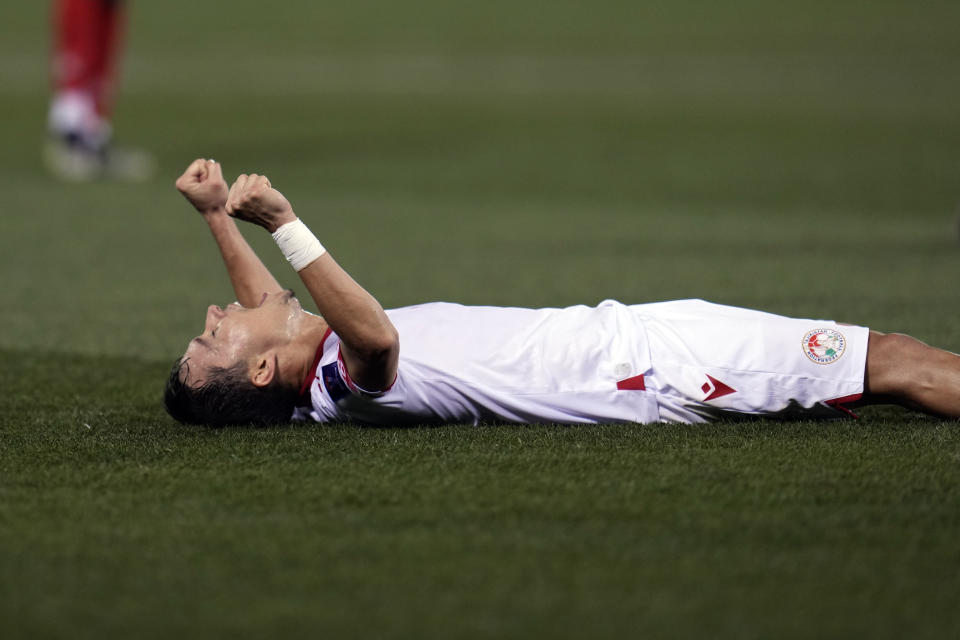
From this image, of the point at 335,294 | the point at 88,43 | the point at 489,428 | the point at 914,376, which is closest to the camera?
the point at 335,294

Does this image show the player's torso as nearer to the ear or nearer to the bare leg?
the ear

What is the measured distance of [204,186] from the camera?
4.07 metres

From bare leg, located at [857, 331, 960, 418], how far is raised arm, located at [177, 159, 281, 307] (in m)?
1.78

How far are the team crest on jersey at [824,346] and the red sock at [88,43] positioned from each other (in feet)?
31.7

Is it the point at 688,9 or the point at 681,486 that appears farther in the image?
the point at 688,9

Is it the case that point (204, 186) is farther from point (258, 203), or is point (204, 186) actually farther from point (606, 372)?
point (606, 372)

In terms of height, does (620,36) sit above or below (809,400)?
above

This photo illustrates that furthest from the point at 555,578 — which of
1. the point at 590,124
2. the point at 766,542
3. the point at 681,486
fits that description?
the point at 590,124

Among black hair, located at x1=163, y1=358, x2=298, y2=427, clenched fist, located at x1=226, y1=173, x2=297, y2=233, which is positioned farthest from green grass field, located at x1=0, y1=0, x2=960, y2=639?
clenched fist, located at x1=226, y1=173, x2=297, y2=233

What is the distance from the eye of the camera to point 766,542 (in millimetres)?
2637

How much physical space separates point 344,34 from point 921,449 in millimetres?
24760

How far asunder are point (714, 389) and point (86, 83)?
31.5 ft

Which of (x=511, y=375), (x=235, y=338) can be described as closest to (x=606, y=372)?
(x=511, y=375)

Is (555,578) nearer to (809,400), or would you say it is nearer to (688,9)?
(809,400)
